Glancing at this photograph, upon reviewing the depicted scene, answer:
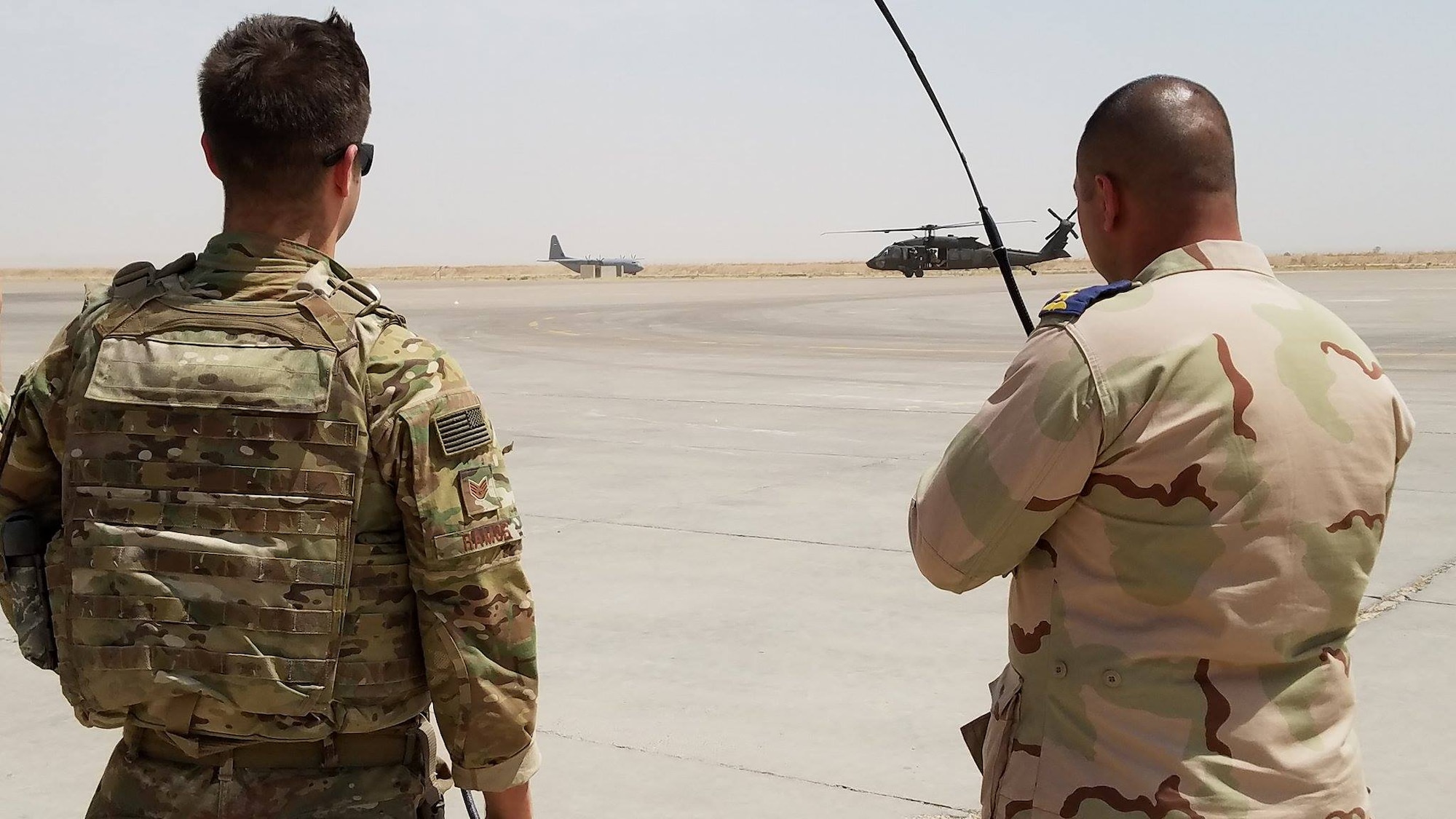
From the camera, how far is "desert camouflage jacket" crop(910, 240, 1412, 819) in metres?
1.92

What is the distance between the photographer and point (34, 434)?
2.08m

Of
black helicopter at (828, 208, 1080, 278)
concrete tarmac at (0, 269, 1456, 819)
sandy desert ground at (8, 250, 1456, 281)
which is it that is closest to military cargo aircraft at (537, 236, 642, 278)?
sandy desert ground at (8, 250, 1456, 281)

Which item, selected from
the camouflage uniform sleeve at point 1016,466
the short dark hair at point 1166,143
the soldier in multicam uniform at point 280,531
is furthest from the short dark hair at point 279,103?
the short dark hair at point 1166,143

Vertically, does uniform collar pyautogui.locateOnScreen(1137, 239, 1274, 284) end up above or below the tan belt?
above

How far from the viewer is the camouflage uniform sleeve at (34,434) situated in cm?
206

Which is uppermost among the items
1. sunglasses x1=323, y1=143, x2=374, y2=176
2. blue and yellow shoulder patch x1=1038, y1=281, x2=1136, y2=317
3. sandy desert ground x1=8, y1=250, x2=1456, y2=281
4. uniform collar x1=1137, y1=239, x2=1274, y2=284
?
sunglasses x1=323, y1=143, x2=374, y2=176

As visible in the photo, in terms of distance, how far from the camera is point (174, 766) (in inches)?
78.7

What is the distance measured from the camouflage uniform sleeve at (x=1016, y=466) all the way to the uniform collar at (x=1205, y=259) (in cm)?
21

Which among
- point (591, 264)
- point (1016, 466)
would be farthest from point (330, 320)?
point (591, 264)

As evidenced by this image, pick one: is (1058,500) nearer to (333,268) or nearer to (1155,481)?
(1155,481)

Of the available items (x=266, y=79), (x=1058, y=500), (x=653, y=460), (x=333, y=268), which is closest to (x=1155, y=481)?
(x=1058, y=500)

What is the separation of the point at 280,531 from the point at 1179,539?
1282 mm

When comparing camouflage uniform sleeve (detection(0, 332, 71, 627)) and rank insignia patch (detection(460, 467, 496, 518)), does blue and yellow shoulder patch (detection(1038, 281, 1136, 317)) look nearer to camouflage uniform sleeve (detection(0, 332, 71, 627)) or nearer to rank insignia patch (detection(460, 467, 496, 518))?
rank insignia patch (detection(460, 467, 496, 518))

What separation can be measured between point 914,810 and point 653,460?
20.5 ft
